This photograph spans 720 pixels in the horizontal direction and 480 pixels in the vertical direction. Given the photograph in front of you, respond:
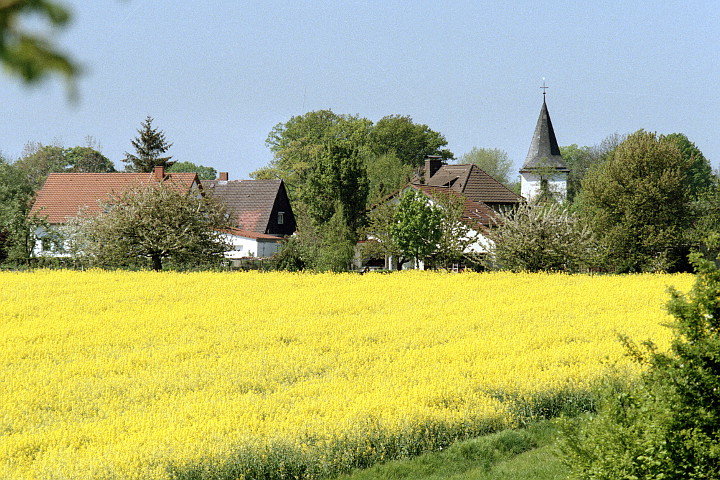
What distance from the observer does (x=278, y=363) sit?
13617 mm

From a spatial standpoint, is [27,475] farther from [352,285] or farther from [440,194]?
[440,194]

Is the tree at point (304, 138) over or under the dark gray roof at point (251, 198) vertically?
over

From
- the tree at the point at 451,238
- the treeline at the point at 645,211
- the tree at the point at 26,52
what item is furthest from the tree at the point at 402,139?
the tree at the point at 26,52

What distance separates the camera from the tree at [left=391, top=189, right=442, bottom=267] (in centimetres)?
2934

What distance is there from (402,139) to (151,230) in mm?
56399

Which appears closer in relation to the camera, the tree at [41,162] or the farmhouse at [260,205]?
the farmhouse at [260,205]

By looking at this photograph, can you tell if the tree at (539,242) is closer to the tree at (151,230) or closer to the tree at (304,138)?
the tree at (151,230)

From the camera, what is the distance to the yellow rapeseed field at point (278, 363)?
930 cm

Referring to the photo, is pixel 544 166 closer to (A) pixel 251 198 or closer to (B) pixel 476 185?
(B) pixel 476 185

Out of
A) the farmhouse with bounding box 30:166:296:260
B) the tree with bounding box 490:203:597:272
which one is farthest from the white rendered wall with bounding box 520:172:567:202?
the tree with bounding box 490:203:597:272

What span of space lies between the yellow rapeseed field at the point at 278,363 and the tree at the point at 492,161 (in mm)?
83948

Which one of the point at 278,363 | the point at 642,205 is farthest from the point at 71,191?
the point at 278,363

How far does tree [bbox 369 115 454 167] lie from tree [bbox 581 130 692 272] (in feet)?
150

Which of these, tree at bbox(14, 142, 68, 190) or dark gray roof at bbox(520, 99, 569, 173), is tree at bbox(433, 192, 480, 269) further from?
tree at bbox(14, 142, 68, 190)
